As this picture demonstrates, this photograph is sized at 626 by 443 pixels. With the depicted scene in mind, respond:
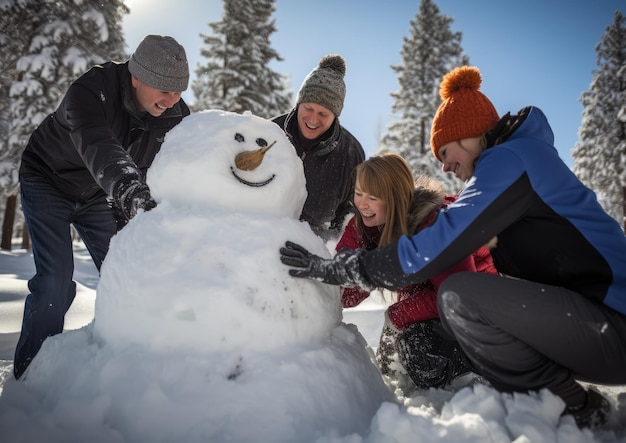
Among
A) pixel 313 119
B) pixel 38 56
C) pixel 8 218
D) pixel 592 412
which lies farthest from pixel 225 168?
pixel 8 218

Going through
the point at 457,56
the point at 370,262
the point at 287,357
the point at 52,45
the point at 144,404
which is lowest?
the point at 144,404

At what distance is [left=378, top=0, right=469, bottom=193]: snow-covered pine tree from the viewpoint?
1392 cm

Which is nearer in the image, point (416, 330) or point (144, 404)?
point (144, 404)

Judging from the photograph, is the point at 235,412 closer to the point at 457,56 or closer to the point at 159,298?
the point at 159,298

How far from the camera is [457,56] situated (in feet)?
48.1

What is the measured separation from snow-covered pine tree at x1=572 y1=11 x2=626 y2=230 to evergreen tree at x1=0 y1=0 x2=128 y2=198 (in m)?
17.4

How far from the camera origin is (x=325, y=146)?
3.15m

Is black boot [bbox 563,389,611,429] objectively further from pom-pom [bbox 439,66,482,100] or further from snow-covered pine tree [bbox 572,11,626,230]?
snow-covered pine tree [bbox 572,11,626,230]

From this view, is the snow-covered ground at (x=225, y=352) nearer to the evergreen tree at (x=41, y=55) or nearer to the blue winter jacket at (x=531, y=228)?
the blue winter jacket at (x=531, y=228)

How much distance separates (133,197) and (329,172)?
1.77m

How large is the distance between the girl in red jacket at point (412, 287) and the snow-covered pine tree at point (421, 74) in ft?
40.0

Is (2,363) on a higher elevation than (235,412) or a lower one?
lower

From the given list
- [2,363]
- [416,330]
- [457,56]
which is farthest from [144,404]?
[457,56]

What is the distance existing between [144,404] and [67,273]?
158 cm
